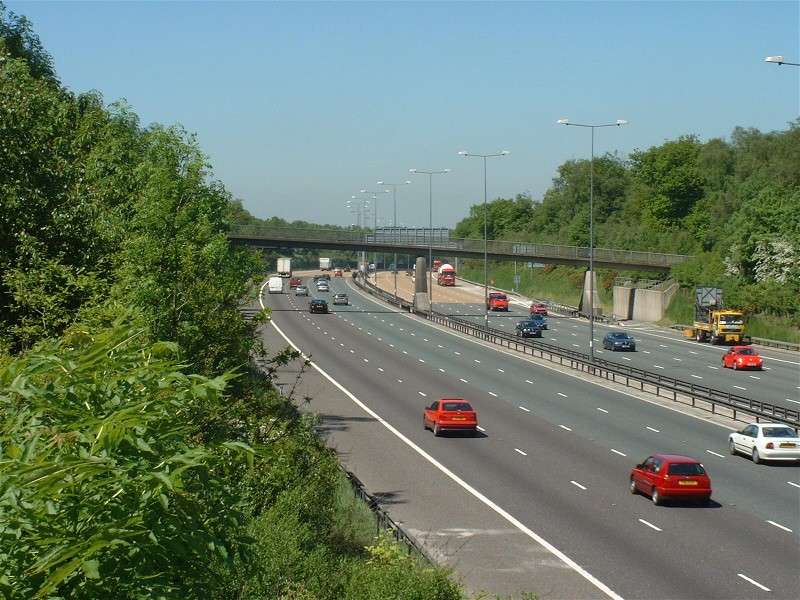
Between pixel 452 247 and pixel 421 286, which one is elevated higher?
pixel 452 247

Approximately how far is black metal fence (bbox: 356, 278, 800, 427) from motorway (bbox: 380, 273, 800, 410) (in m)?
3.16

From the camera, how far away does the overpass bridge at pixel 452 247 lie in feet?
367

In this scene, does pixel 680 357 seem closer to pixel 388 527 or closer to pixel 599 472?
pixel 599 472

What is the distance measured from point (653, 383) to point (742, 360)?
46.6ft

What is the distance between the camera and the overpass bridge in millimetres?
111750

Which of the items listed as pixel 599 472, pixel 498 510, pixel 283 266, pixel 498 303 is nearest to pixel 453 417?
pixel 599 472

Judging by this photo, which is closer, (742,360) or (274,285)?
(742,360)

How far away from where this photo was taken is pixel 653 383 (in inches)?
2047

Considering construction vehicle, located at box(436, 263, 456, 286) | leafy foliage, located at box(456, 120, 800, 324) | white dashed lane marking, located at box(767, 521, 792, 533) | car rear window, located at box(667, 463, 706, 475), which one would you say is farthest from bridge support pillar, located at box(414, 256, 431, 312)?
white dashed lane marking, located at box(767, 521, 792, 533)

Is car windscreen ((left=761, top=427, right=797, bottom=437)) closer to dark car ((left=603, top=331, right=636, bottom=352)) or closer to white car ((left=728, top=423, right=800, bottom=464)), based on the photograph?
white car ((left=728, top=423, right=800, bottom=464))

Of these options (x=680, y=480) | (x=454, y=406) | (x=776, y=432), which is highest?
(x=776, y=432)

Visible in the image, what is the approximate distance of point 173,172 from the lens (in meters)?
31.1

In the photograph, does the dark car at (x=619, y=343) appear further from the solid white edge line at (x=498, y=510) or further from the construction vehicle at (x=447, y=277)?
the construction vehicle at (x=447, y=277)

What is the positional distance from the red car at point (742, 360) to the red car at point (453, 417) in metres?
26.5
